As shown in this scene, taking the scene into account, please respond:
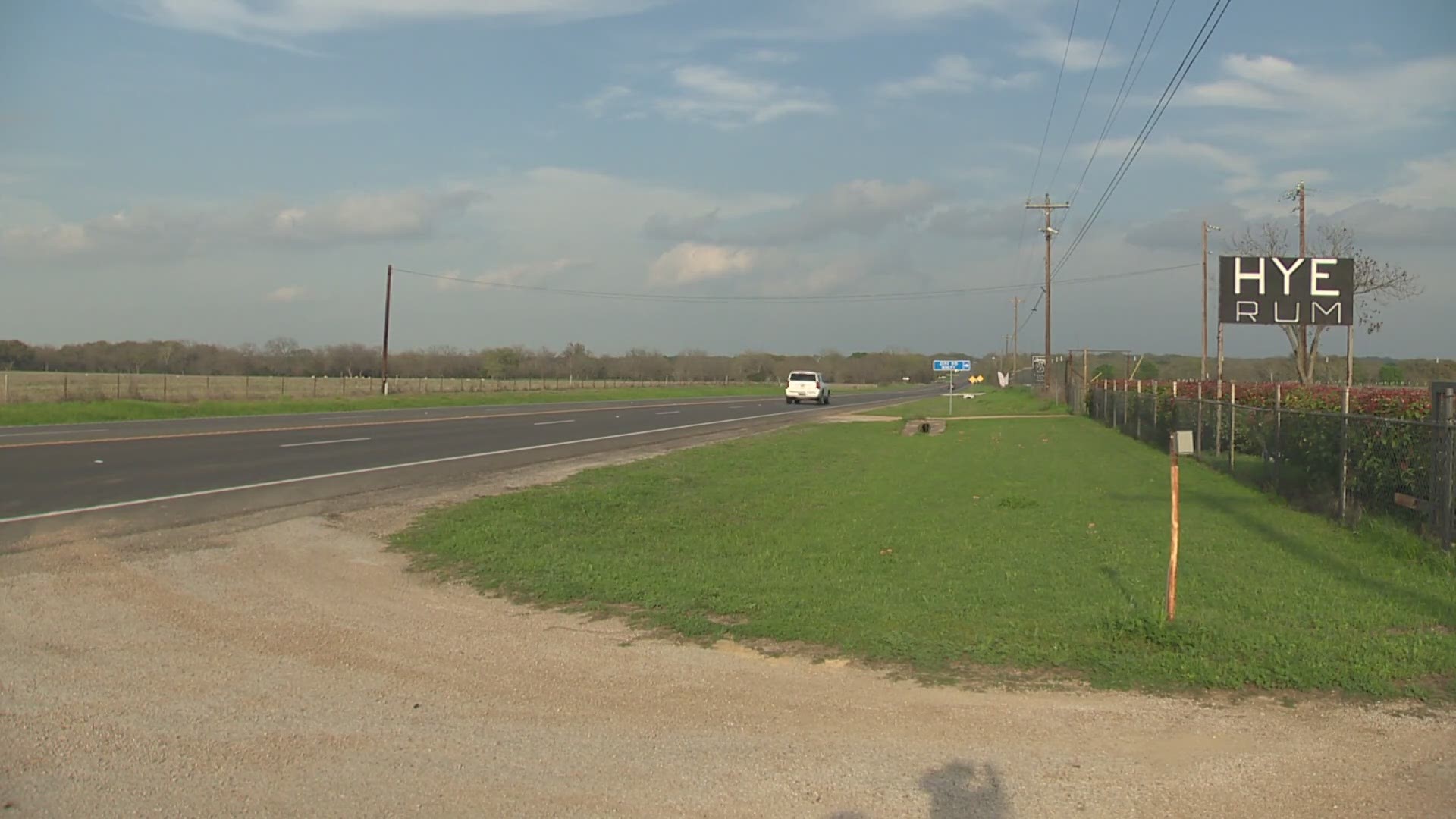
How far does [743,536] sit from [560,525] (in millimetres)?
2153

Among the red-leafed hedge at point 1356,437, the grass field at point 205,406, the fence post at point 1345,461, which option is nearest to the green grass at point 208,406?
the grass field at point 205,406

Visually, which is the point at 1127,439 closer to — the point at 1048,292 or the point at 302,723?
the point at 302,723

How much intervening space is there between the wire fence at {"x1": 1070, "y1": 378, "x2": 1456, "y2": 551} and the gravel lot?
19.0ft

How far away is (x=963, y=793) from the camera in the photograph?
4652mm

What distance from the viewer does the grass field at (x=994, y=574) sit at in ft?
22.2

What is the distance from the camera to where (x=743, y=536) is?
11.6 m

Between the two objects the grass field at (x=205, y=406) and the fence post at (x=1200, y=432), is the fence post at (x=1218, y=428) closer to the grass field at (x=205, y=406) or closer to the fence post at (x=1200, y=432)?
the fence post at (x=1200, y=432)

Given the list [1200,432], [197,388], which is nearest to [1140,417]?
[1200,432]

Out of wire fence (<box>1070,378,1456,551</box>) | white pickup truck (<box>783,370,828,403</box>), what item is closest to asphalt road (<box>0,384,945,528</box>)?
wire fence (<box>1070,378,1456,551</box>)

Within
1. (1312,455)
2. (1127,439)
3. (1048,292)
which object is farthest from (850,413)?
(1312,455)

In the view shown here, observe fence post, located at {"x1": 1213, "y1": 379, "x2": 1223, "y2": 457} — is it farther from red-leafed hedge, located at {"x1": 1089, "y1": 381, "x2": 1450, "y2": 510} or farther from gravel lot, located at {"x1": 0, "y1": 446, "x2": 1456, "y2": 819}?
gravel lot, located at {"x1": 0, "y1": 446, "x2": 1456, "y2": 819}

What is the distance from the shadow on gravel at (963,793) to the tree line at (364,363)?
81.7 m

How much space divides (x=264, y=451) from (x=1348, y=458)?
17783mm

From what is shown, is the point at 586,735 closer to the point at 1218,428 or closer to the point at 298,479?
the point at 298,479
